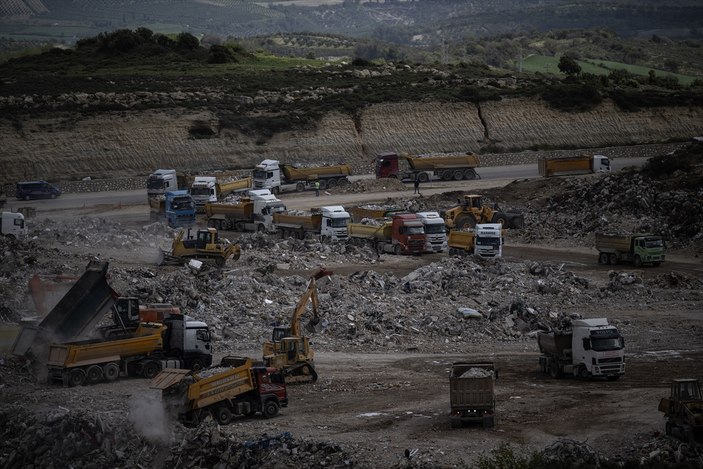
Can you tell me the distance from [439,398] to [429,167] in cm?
4105

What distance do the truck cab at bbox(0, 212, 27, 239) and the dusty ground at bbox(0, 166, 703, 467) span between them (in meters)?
18.3

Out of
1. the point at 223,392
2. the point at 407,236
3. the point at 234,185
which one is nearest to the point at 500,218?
the point at 407,236

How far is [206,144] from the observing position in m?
73.1

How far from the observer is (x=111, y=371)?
2709 centimetres

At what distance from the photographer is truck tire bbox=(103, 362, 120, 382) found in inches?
1062

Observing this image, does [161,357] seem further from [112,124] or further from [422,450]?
[112,124]

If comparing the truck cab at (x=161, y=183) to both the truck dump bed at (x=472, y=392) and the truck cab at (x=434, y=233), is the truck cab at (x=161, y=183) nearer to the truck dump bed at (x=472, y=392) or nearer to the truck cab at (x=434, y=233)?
→ the truck cab at (x=434, y=233)

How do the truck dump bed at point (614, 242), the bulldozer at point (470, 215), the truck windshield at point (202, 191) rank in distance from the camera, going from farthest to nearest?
A: 1. the truck windshield at point (202, 191)
2. the bulldozer at point (470, 215)
3. the truck dump bed at point (614, 242)

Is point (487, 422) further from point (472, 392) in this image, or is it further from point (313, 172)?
point (313, 172)

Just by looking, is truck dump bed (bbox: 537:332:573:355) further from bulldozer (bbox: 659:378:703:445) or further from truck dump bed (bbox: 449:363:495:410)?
bulldozer (bbox: 659:378:703:445)

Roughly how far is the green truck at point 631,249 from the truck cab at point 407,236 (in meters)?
7.22

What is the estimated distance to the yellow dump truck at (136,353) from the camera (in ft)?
87.2

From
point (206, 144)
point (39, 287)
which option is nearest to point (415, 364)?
point (39, 287)

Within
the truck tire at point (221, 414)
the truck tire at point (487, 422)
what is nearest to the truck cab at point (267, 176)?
the truck tire at point (221, 414)
